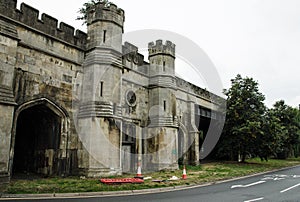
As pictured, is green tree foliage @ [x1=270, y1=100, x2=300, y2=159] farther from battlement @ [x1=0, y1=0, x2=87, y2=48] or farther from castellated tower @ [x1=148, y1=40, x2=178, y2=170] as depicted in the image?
battlement @ [x1=0, y1=0, x2=87, y2=48]

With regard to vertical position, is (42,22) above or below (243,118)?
above

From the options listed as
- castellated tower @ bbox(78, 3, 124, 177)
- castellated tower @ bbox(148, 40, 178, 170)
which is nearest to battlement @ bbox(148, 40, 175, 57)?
castellated tower @ bbox(148, 40, 178, 170)

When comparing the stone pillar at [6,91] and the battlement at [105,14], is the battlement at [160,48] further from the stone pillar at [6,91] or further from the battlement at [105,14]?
the stone pillar at [6,91]

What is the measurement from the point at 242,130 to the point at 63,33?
679 inches

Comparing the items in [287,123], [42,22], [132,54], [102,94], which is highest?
[132,54]

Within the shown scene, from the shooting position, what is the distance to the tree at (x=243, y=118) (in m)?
23.3

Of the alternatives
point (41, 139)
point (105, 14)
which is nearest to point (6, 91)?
point (41, 139)

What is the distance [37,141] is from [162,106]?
8.25 m

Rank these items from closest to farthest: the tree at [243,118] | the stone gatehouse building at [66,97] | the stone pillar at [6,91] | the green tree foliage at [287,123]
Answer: the stone pillar at [6,91]
the stone gatehouse building at [66,97]
the tree at [243,118]
the green tree foliage at [287,123]

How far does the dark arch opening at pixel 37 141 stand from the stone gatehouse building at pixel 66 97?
0.05m

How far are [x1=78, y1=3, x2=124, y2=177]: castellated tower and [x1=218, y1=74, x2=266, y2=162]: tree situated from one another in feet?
46.5

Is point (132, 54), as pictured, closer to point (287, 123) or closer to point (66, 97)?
point (66, 97)

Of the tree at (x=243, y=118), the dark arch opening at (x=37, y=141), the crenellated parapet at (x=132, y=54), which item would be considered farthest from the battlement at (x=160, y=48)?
the tree at (x=243, y=118)

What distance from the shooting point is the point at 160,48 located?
18.3 m
